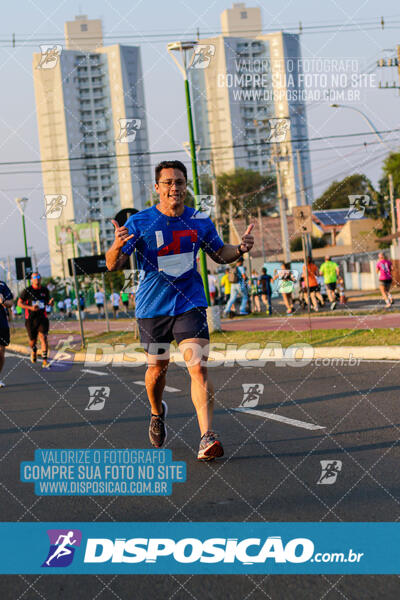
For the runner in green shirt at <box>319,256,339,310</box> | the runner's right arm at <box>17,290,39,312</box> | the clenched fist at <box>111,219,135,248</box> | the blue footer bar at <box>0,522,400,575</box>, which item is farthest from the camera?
the runner in green shirt at <box>319,256,339,310</box>

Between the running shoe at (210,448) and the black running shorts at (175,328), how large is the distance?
2.23 ft

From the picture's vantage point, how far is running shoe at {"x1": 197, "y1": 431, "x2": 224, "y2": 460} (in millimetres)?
5508

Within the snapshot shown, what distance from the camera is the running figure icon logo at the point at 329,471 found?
15.9 ft

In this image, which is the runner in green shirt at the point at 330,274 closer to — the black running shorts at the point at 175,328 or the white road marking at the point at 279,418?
the white road marking at the point at 279,418

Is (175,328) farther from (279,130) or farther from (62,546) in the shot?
(279,130)

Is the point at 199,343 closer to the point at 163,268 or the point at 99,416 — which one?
the point at 163,268

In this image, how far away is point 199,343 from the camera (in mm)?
5613

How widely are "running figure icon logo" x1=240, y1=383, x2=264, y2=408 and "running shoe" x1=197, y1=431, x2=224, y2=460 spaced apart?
9.03 ft

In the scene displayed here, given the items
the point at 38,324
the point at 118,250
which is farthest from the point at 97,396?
the point at 38,324

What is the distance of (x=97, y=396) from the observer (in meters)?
10.2

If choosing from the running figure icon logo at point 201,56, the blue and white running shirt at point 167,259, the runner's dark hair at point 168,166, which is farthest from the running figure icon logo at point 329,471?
the running figure icon logo at point 201,56

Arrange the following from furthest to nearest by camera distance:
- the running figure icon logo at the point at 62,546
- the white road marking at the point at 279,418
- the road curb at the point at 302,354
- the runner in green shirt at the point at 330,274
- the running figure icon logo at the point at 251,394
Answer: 1. the runner in green shirt at the point at 330,274
2. the road curb at the point at 302,354
3. the running figure icon logo at the point at 251,394
4. the white road marking at the point at 279,418
5. the running figure icon logo at the point at 62,546

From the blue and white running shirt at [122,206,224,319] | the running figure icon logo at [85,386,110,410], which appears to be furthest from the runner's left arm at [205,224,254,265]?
the running figure icon logo at [85,386,110,410]

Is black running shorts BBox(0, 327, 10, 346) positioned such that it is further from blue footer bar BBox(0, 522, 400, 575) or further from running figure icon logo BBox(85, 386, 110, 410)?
blue footer bar BBox(0, 522, 400, 575)
